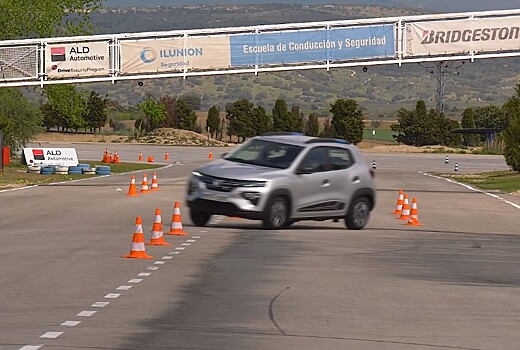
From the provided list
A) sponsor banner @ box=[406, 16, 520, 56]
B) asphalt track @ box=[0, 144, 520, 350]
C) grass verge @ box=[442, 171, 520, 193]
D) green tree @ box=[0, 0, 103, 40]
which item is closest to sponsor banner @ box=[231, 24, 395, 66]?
sponsor banner @ box=[406, 16, 520, 56]

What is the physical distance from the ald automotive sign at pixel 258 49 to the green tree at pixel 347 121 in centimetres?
8159

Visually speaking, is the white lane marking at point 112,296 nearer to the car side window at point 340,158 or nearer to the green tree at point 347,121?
the car side window at point 340,158

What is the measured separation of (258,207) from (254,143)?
→ 226 cm

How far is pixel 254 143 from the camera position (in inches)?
1007

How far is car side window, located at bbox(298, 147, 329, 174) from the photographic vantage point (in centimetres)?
2477

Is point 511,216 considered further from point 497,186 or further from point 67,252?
point 497,186

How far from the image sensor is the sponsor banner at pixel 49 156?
58594 millimetres

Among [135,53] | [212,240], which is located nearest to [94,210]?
[212,240]

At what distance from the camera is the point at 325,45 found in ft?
150

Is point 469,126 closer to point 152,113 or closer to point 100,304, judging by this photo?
point 152,113

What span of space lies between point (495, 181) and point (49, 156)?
2095 cm

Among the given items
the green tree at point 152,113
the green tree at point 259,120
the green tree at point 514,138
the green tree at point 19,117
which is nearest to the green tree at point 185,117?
the green tree at point 152,113

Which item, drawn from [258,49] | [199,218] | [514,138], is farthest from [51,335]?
[514,138]

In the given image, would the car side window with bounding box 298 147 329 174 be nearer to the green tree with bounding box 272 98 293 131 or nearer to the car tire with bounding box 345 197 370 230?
the car tire with bounding box 345 197 370 230
